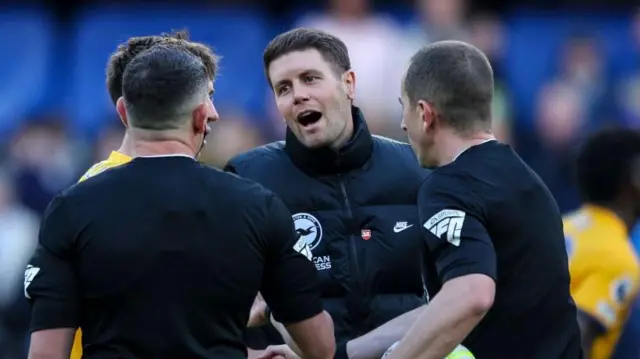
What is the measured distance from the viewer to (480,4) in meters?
14.7

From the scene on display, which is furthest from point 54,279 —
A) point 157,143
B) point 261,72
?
point 261,72

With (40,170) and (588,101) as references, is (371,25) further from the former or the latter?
(40,170)

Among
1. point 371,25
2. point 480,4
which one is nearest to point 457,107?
point 371,25

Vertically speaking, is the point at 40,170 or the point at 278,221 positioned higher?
the point at 278,221

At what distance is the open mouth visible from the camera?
217 inches

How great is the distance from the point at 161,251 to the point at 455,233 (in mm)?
968

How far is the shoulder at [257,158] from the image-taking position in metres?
5.64

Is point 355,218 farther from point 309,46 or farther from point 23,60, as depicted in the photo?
point 23,60

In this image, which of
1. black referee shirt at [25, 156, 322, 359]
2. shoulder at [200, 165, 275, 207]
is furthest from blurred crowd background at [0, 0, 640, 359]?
black referee shirt at [25, 156, 322, 359]

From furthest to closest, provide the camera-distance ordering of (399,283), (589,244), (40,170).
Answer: (40,170) → (589,244) → (399,283)

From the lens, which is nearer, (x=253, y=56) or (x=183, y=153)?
(x=183, y=153)

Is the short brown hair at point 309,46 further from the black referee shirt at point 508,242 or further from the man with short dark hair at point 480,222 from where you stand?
the black referee shirt at point 508,242

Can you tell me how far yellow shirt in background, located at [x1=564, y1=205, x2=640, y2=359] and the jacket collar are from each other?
187 centimetres

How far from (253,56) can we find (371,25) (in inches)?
78.1
